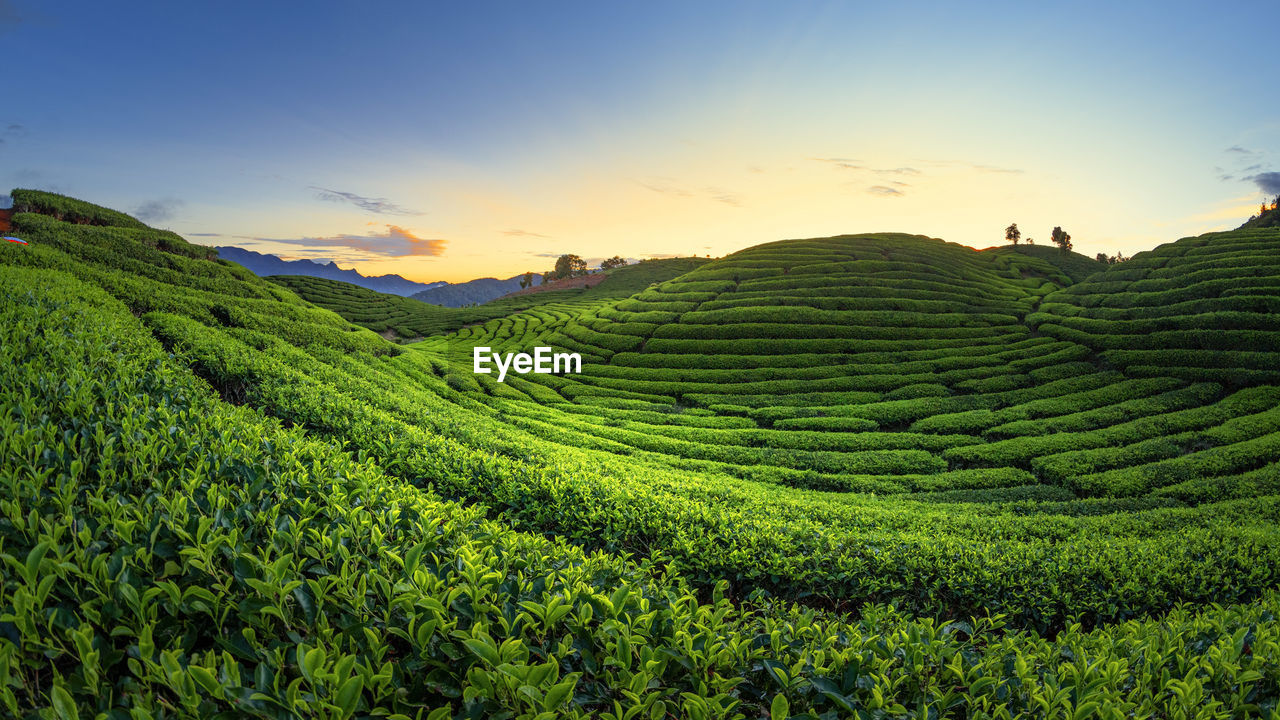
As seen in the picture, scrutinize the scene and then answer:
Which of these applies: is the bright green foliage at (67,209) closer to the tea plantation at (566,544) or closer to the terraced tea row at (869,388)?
the tea plantation at (566,544)

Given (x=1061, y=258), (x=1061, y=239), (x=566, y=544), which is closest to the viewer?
(x=566, y=544)

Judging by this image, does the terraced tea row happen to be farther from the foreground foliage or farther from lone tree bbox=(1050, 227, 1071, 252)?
lone tree bbox=(1050, 227, 1071, 252)

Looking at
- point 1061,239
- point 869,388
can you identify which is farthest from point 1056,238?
point 869,388

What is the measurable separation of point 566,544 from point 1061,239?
332 ft

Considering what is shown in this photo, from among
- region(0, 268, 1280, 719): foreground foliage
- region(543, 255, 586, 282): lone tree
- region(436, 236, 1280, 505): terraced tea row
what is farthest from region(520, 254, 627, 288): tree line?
region(0, 268, 1280, 719): foreground foliage

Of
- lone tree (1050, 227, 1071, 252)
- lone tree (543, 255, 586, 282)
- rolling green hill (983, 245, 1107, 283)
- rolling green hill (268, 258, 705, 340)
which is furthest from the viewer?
lone tree (543, 255, 586, 282)

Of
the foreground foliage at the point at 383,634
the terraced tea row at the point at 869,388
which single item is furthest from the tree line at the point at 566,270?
the foreground foliage at the point at 383,634

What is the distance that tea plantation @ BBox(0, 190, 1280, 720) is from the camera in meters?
2.29

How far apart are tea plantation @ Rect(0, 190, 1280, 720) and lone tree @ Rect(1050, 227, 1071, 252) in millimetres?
69095

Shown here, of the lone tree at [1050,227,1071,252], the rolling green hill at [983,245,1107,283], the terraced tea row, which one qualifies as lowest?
the terraced tea row

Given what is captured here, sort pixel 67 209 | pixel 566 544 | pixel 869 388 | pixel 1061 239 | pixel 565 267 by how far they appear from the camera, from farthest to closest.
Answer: pixel 565 267
pixel 1061 239
pixel 67 209
pixel 869 388
pixel 566 544

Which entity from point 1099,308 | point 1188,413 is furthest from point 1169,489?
point 1099,308

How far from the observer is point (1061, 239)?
78.1 metres

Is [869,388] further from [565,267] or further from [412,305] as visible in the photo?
[565,267]
